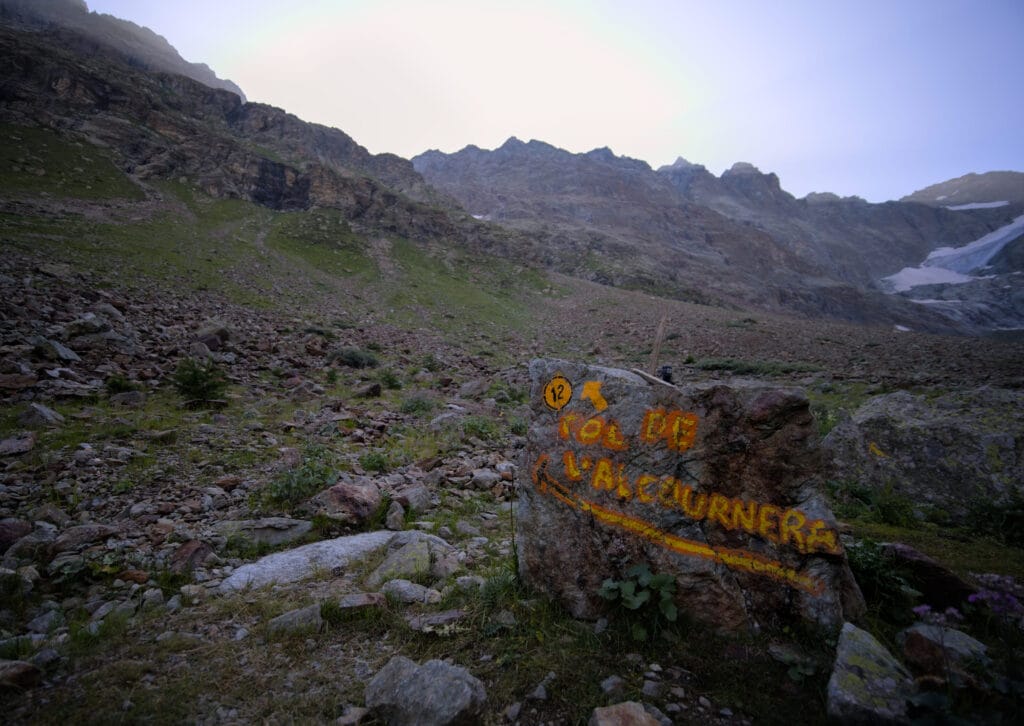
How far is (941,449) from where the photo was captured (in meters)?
5.79

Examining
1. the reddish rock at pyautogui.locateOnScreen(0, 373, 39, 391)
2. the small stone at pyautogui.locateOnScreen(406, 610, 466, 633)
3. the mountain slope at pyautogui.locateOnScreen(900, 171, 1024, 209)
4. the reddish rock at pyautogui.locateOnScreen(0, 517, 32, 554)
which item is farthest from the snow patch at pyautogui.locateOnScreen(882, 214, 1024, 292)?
the reddish rock at pyautogui.locateOnScreen(0, 373, 39, 391)

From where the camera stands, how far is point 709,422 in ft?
11.1

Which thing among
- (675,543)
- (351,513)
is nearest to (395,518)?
(351,513)

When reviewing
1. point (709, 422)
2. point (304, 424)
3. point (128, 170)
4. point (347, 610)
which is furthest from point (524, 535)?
point (128, 170)

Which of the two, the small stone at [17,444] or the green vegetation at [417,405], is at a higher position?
the green vegetation at [417,405]

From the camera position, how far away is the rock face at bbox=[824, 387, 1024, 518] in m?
5.34

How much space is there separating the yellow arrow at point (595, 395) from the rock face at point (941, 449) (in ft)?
16.0

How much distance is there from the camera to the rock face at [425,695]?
7.91 feet

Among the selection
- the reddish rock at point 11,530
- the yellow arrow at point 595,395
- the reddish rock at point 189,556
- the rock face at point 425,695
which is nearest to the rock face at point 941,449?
the yellow arrow at point 595,395

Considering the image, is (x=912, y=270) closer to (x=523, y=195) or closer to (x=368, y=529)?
(x=523, y=195)

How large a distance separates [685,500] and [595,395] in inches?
43.2

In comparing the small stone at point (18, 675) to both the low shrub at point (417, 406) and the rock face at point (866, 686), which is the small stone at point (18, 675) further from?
the low shrub at point (417, 406)

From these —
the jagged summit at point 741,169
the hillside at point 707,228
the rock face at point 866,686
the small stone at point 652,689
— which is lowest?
the small stone at point 652,689

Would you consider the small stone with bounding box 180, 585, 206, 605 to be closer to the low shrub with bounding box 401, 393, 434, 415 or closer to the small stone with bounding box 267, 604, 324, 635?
the small stone with bounding box 267, 604, 324, 635
